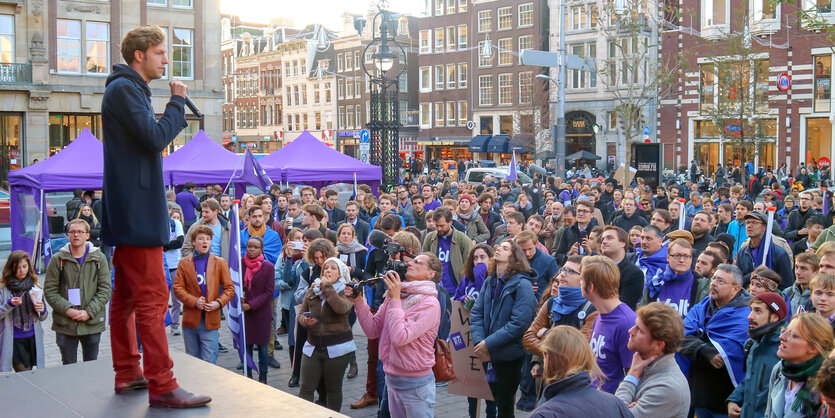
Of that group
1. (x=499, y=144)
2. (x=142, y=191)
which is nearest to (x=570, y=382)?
(x=142, y=191)

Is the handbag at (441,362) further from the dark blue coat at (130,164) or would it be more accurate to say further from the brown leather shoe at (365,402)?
the dark blue coat at (130,164)

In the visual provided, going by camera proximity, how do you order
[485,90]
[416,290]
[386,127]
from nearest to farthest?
[416,290] → [386,127] → [485,90]

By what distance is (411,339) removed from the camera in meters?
5.70

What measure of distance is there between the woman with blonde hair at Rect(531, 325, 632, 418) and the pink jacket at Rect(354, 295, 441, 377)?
1891mm

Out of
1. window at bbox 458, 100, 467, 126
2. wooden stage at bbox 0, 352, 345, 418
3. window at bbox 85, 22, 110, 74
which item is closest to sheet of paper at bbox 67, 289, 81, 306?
wooden stage at bbox 0, 352, 345, 418

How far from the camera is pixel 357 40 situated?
69.8 m

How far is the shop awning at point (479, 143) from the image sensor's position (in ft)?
192

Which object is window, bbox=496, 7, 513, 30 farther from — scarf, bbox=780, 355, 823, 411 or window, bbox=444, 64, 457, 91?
scarf, bbox=780, 355, 823, 411

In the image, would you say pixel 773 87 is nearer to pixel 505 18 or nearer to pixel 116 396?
pixel 505 18

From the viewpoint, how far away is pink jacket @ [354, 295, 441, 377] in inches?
Answer: 223

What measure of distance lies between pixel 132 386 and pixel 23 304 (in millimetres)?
3679

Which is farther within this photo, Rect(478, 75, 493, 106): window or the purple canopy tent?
Rect(478, 75, 493, 106): window

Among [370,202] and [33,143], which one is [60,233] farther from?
[33,143]

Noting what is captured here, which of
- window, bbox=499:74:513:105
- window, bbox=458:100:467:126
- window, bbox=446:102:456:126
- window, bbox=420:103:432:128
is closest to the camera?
window, bbox=499:74:513:105
